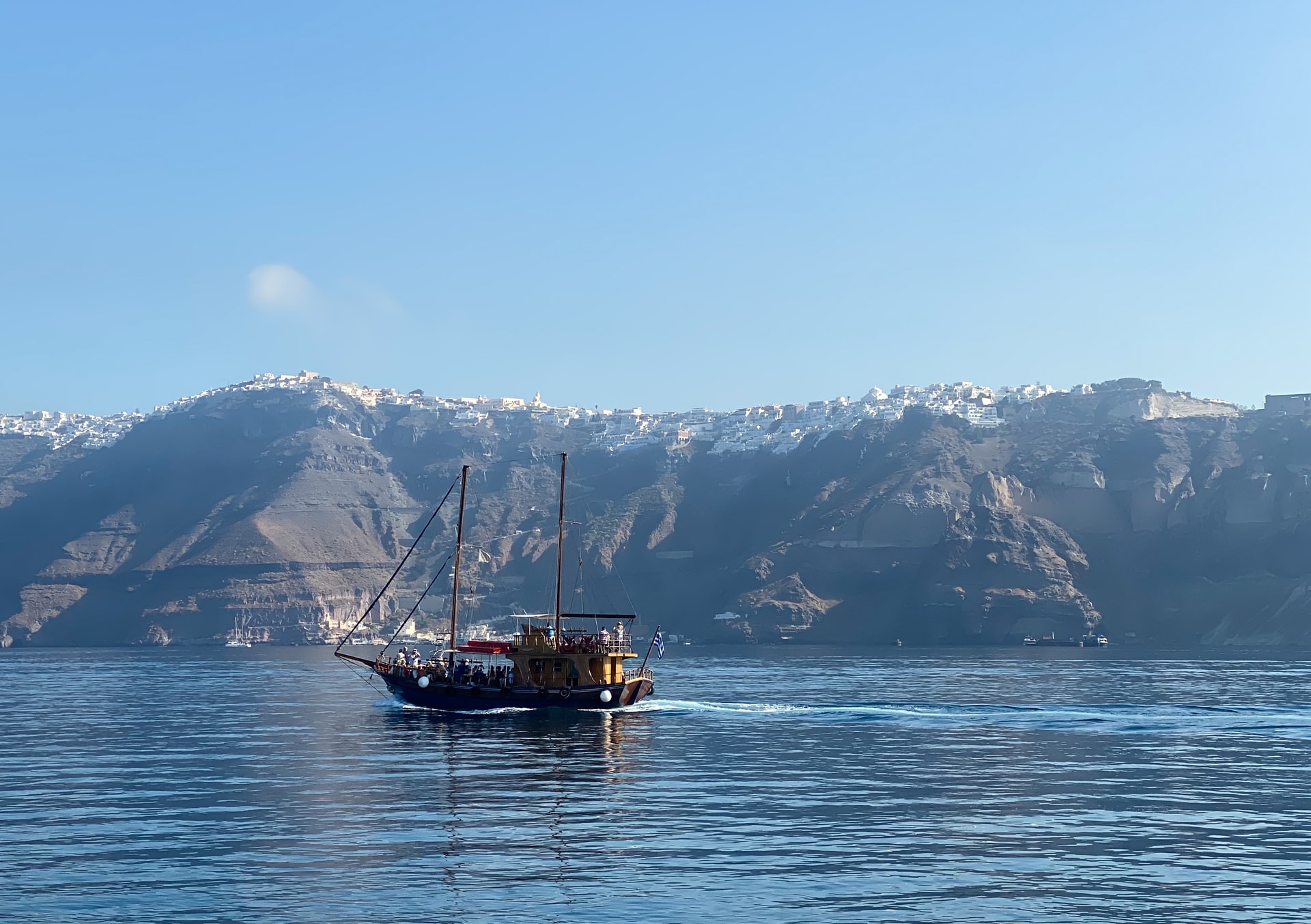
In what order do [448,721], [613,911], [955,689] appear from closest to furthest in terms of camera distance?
1. [613,911]
2. [448,721]
3. [955,689]

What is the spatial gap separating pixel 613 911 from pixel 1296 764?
39153mm

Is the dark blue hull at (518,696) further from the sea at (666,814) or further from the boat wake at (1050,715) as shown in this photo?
the boat wake at (1050,715)

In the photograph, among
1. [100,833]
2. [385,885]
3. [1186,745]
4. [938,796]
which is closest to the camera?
[385,885]

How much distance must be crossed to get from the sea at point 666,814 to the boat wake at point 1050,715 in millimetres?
403

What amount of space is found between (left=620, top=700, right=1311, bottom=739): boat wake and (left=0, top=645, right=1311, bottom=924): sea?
1.32 ft

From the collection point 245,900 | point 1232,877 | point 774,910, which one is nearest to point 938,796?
point 1232,877

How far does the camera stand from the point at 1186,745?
67.7 metres

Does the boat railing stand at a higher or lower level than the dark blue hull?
higher

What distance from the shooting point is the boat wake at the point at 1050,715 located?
76.7 m

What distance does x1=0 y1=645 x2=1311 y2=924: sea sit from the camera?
3353 cm

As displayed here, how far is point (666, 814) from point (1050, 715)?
43.3m

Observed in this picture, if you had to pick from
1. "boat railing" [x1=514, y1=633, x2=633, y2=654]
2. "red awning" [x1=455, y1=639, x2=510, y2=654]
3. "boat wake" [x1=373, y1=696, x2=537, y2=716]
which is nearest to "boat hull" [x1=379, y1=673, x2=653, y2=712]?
"boat wake" [x1=373, y1=696, x2=537, y2=716]

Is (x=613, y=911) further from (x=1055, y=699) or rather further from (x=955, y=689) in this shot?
(x=955, y=689)

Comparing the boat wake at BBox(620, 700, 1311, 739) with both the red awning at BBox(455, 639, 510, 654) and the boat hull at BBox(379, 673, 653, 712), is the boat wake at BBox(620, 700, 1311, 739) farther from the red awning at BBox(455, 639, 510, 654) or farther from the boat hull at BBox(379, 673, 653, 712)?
the red awning at BBox(455, 639, 510, 654)
